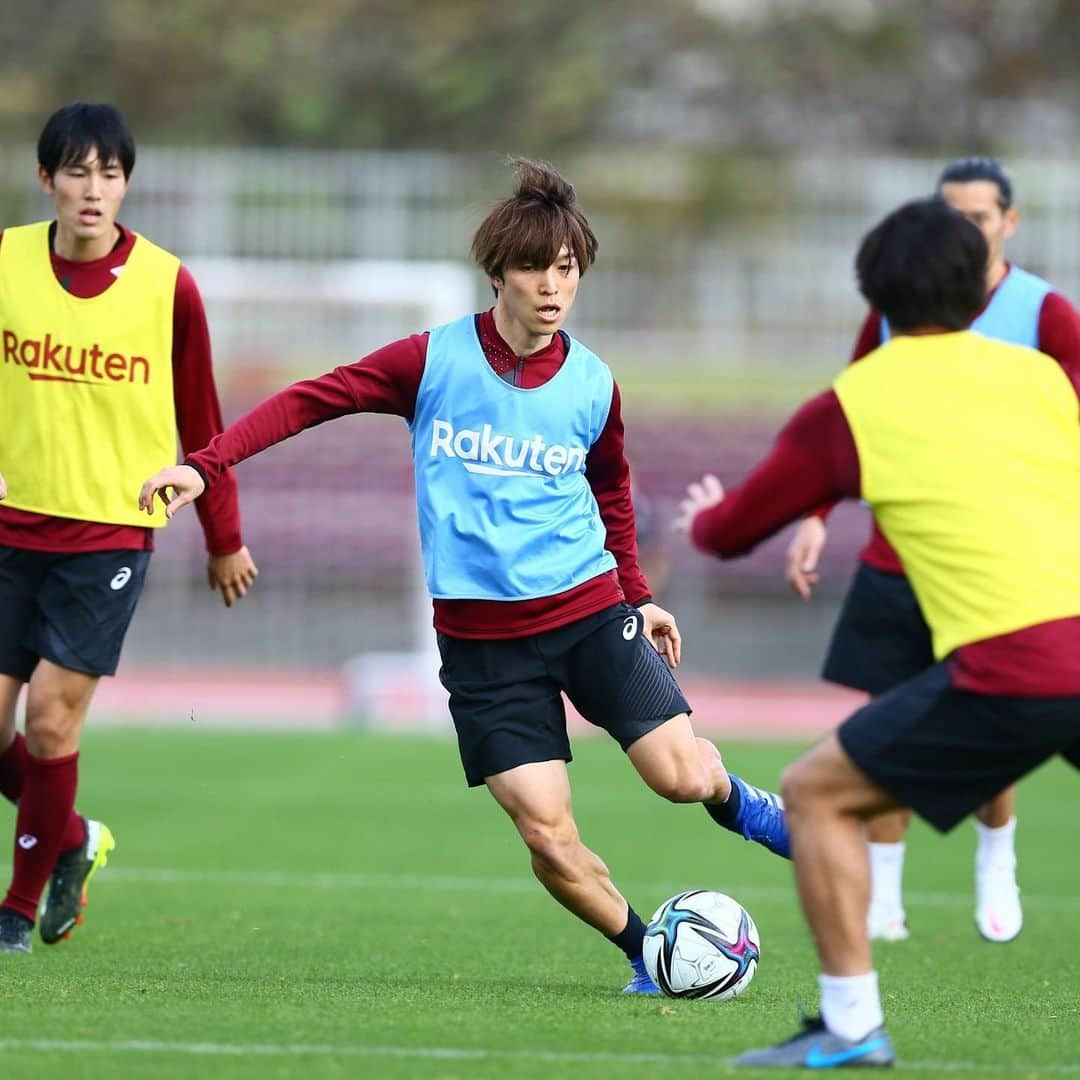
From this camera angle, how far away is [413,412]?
580cm

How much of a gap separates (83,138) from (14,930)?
2.54 metres

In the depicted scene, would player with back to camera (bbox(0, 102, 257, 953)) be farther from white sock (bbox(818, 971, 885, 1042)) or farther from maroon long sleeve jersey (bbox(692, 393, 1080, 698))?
white sock (bbox(818, 971, 885, 1042))

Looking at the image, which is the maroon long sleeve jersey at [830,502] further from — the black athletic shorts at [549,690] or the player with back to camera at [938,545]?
the black athletic shorts at [549,690]

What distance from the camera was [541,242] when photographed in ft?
18.6

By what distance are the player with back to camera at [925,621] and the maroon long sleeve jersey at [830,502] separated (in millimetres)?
1236

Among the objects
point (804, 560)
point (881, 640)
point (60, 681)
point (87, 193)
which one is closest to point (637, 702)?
point (804, 560)

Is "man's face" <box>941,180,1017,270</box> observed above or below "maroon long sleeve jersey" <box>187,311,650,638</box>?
above

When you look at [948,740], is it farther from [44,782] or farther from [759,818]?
[44,782]

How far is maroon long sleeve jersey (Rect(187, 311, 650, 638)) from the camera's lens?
5.50 metres

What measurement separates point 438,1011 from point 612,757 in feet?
34.8

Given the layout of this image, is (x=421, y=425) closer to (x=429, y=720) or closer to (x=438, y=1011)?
(x=438, y=1011)

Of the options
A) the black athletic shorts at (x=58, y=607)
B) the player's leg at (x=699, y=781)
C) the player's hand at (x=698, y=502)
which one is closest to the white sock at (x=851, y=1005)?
the player's hand at (x=698, y=502)

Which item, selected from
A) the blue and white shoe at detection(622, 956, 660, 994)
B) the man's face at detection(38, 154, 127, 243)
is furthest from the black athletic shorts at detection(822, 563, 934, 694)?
the man's face at detection(38, 154, 127, 243)

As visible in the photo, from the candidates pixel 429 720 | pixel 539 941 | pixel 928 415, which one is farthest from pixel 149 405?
pixel 429 720
